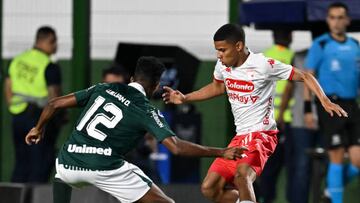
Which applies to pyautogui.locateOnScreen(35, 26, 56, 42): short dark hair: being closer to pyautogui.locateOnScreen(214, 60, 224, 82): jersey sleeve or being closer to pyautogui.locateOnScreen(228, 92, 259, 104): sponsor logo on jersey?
pyautogui.locateOnScreen(214, 60, 224, 82): jersey sleeve

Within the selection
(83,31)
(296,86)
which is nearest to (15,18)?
(83,31)

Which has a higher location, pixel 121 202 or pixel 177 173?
pixel 121 202

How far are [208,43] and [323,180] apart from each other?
2403mm

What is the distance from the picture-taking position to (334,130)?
12562 millimetres

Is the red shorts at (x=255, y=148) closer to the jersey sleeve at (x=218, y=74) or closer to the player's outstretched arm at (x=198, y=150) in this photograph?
the jersey sleeve at (x=218, y=74)

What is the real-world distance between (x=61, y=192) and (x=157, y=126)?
106 cm

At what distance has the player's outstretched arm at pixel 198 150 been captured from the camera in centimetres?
914

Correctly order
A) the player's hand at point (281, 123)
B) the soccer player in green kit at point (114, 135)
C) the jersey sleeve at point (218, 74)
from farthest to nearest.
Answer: the player's hand at point (281, 123) < the jersey sleeve at point (218, 74) < the soccer player in green kit at point (114, 135)

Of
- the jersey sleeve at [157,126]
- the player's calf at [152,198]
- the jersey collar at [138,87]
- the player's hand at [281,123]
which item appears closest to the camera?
the jersey sleeve at [157,126]

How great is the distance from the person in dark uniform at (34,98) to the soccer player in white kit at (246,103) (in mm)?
4004

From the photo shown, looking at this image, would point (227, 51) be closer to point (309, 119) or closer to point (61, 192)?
point (61, 192)

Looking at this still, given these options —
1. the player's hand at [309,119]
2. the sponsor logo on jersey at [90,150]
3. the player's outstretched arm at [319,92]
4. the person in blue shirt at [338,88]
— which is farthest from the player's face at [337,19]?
the sponsor logo on jersey at [90,150]

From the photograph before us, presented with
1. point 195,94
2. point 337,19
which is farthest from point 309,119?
point 195,94

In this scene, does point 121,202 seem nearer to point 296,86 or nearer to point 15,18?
point 296,86
